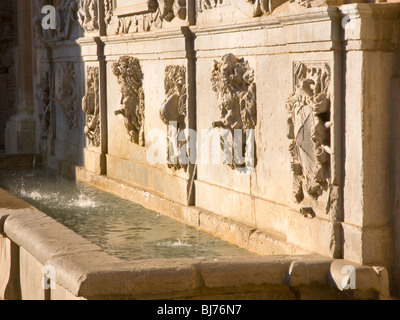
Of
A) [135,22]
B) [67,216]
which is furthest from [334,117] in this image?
[135,22]

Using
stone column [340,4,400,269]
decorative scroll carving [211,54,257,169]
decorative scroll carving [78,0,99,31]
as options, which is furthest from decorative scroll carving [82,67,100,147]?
stone column [340,4,400,269]

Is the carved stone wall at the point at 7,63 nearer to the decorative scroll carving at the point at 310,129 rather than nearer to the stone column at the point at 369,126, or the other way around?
the decorative scroll carving at the point at 310,129

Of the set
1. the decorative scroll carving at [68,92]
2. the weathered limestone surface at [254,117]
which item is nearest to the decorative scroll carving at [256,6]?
the weathered limestone surface at [254,117]

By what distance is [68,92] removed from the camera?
1201cm

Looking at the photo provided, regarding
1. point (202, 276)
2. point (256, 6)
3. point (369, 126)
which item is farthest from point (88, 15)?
point (202, 276)

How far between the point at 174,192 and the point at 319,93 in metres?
3.07

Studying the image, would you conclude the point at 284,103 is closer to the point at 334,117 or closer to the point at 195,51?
the point at 334,117

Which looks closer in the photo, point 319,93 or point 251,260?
point 251,260

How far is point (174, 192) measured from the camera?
8164 mm

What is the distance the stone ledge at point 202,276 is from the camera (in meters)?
4.64

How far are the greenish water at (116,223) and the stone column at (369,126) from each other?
4.93 feet

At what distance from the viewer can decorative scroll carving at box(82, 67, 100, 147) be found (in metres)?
10.6

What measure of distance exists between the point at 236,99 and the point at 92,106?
4327 mm

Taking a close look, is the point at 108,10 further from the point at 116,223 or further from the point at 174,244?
the point at 174,244
